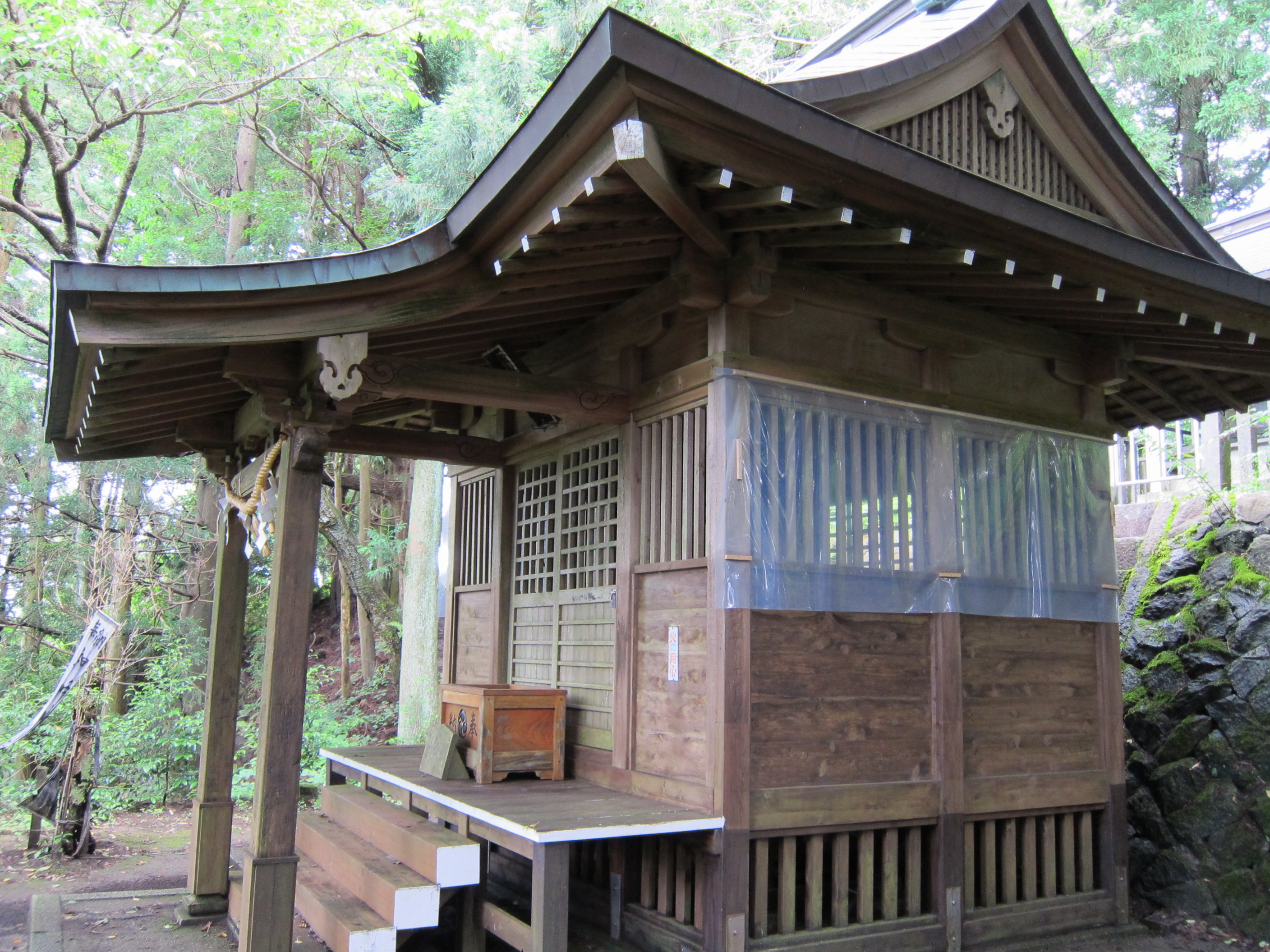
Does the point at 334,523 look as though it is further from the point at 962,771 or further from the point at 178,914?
the point at 962,771

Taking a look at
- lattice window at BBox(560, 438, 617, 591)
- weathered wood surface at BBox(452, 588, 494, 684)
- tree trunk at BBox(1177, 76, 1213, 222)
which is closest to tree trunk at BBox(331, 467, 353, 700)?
weathered wood surface at BBox(452, 588, 494, 684)

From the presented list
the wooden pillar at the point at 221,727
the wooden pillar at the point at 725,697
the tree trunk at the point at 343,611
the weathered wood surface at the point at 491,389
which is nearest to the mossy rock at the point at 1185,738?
the wooden pillar at the point at 725,697

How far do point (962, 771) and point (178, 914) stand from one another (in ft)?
15.9

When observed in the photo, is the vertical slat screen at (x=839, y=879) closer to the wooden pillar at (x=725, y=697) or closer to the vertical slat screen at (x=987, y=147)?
the wooden pillar at (x=725, y=697)

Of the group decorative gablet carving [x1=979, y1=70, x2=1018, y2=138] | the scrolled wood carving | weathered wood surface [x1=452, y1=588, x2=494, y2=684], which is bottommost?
weathered wood surface [x1=452, y1=588, x2=494, y2=684]

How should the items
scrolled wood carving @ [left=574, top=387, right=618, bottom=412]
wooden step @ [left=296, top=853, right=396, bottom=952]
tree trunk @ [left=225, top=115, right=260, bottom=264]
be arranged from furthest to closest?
1. tree trunk @ [left=225, top=115, right=260, bottom=264]
2. scrolled wood carving @ [left=574, top=387, right=618, bottom=412]
3. wooden step @ [left=296, top=853, right=396, bottom=952]

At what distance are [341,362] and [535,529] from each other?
2609 mm

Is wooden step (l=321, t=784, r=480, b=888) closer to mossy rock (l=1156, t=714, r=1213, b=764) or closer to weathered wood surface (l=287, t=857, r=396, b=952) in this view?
weathered wood surface (l=287, t=857, r=396, b=952)

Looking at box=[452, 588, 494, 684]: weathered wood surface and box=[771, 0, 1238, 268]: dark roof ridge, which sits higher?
box=[771, 0, 1238, 268]: dark roof ridge

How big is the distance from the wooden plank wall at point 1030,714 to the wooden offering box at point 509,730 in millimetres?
2386

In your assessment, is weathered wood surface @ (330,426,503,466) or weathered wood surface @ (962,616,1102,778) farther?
weathered wood surface @ (330,426,503,466)

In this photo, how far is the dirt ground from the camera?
557 centimetres

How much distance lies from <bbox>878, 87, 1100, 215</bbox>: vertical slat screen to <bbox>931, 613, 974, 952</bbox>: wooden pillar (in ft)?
9.16

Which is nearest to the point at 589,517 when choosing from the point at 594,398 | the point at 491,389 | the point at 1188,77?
the point at 594,398
